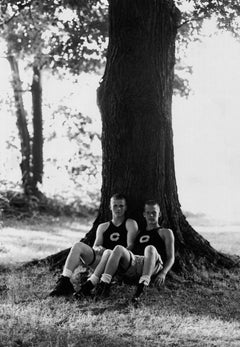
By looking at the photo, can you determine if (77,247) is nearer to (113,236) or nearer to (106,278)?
(106,278)

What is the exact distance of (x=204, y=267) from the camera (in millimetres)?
8492

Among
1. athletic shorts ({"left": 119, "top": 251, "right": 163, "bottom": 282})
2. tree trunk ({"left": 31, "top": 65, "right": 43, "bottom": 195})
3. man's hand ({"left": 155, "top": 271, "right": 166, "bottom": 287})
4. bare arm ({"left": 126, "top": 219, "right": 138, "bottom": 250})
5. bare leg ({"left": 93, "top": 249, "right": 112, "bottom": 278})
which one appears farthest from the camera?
tree trunk ({"left": 31, "top": 65, "right": 43, "bottom": 195})

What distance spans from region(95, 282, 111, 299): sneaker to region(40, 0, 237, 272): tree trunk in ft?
5.43

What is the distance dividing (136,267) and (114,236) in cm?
71

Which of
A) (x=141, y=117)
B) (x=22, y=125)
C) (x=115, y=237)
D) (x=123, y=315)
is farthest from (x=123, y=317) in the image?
(x=22, y=125)

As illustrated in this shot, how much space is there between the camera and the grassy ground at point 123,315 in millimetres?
5305

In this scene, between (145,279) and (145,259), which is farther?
(145,259)

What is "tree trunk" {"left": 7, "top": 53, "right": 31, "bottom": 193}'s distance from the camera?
67.9 feet

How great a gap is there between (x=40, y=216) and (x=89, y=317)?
42.6 ft

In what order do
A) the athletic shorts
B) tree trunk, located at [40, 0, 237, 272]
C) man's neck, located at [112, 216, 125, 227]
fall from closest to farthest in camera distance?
the athletic shorts
man's neck, located at [112, 216, 125, 227]
tree trunk, located at [40, 0, 237, 272]

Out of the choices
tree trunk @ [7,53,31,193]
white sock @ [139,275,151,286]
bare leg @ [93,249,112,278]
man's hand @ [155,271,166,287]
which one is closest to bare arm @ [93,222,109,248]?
bare leg @ [93,249,112,278]

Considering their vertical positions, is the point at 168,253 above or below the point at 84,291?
above

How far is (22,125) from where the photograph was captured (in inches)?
835

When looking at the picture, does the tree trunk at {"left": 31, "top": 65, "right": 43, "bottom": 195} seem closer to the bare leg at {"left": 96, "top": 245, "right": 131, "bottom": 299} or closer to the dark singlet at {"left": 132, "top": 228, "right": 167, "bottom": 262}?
the dark singlet at {"left": 132, "top": 228, "right": 167, "bottom": 262}
